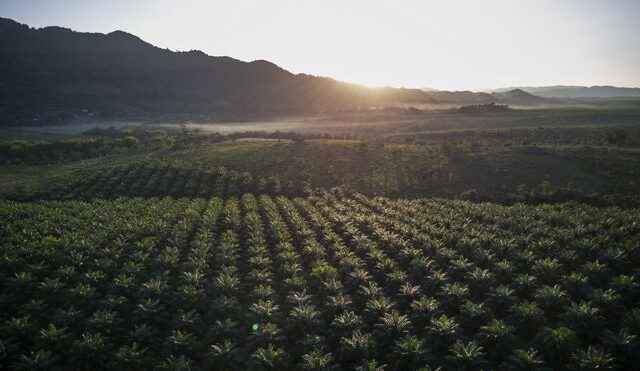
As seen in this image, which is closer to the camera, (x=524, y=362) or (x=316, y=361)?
(x=524, y=362)

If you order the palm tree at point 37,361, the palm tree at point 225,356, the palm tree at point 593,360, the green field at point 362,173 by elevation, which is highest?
the green field at point 362,173

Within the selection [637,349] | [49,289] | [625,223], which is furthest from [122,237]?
[625,223]

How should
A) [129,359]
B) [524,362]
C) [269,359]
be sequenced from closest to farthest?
1. [524,362]
2. [269,359]
3. [129,359]

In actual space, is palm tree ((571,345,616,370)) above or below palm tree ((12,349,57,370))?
above

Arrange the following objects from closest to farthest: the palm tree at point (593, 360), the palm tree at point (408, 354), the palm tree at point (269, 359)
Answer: the palm tree at point (593, 360), the palm tree at point (408, 354), the palm tree at point (269, 359)

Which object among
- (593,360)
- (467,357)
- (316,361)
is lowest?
(316,361)

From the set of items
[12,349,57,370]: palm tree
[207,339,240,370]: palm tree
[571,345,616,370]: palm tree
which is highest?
[571,345,616,370]: palm tree

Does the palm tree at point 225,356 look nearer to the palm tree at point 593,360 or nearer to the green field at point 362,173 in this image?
the palm tree at point 593,360

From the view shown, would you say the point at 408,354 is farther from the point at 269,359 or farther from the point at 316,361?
the point at 269,359

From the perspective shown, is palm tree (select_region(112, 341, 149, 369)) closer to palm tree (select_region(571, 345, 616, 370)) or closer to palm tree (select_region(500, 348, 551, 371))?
palm tree (select_region(500, 348, 551, 371))

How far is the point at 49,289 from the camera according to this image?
17.3m

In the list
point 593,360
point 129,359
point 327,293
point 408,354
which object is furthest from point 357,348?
point 129,359

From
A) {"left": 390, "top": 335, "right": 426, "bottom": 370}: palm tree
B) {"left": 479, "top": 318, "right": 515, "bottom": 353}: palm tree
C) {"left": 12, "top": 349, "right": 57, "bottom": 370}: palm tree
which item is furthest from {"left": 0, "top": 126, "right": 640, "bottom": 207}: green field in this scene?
{"left": 12, "top": 349, "right": 57, "bottom": 370}: palm tree

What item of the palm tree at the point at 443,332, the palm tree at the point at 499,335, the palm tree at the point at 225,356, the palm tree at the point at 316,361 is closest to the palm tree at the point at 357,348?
the palm tree at the point at 316,361
